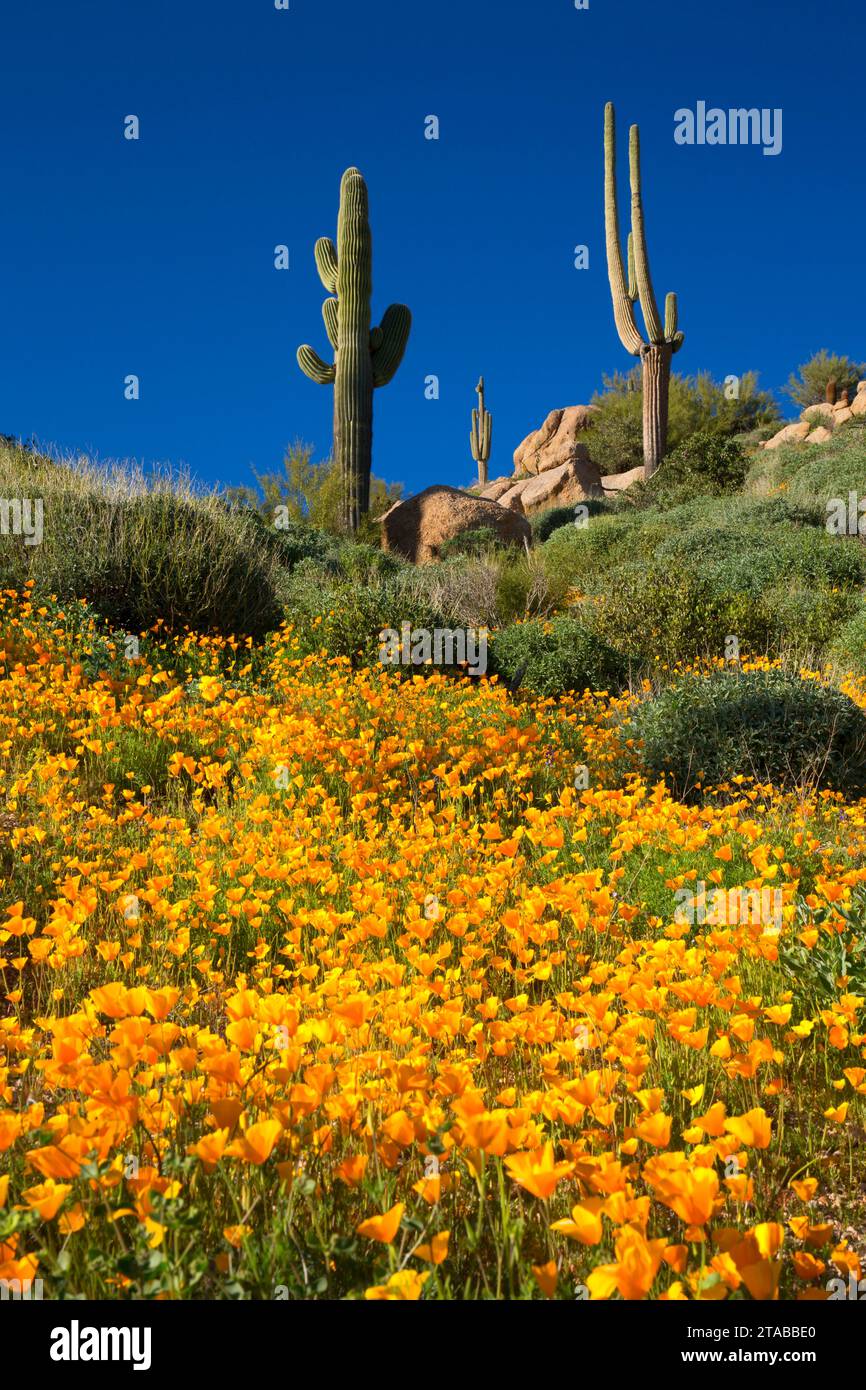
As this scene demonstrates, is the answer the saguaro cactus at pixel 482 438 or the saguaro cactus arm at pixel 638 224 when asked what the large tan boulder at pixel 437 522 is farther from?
the saguaro cactus at pixel 482 438

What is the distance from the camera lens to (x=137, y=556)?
9.96 metres

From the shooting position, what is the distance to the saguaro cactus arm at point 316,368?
20391 millimetres

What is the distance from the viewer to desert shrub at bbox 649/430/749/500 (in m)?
23.8

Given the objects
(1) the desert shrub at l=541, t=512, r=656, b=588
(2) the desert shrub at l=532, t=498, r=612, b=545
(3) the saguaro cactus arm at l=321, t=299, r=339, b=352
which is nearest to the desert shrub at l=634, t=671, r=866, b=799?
(1) the desert shrub at l=541, t=512, r=656, b=588

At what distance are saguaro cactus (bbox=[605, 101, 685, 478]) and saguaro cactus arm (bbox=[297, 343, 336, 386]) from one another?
8907mm

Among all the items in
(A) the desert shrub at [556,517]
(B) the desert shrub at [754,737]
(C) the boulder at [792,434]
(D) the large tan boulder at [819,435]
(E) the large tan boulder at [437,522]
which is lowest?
(B) the desert shrub at [754,737]

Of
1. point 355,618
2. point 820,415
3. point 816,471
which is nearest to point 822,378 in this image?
point 820,415

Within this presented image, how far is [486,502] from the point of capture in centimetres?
2216

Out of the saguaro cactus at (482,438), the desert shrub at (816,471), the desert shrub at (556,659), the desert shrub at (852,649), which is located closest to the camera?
the desert shrub at (556,659)

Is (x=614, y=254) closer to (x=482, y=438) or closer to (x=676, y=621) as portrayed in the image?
(x=482, y=438)

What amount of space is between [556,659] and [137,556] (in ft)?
15.7

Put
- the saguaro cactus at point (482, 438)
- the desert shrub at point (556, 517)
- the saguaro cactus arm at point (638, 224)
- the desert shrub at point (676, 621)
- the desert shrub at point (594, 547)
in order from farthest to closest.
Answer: the saguaro cactus at point (482, 438) → the desert shrub at point (556, 517) → the saguaro cactus arm at point (638, 224) → the desert shrub at point (594, 547) → the desert shrub at point (676, 621)

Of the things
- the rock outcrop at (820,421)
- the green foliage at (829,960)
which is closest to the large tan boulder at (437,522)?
the rock outcrop at (820,421)
